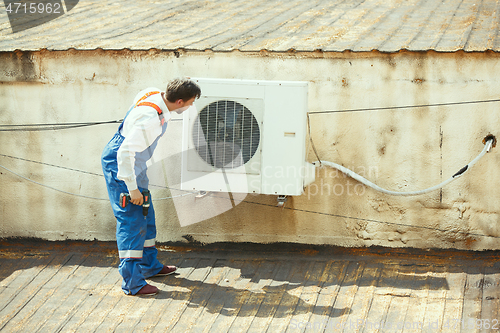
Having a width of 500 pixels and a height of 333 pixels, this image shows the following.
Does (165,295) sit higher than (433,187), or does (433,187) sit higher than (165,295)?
(433,187)

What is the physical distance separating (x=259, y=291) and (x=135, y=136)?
1619 millimetres

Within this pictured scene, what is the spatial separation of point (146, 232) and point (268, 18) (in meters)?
3.03

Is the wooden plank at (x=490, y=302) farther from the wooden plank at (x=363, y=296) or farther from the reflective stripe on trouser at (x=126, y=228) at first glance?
the reflective stripe on trouser at (x=126, y=228)

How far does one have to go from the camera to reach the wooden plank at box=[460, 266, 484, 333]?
3.23 m

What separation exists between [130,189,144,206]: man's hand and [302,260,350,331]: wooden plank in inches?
58.2

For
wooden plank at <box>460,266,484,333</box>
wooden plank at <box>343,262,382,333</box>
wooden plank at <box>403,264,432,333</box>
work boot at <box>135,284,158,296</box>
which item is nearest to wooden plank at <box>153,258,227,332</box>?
work boot at <box>135,284,158,296</box>

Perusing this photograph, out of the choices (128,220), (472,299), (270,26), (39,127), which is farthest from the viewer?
A: (270,26)

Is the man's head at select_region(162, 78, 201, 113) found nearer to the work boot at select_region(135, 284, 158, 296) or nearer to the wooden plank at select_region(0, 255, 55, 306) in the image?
the work boot at select_region(135, 284, 158, 296)

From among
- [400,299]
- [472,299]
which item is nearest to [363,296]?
[400,299]

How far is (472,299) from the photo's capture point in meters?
3.55

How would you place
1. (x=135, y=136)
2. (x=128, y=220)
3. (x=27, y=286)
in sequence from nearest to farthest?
(x=135, y=136) → (x=128, y=220) → (x=27, y=286)

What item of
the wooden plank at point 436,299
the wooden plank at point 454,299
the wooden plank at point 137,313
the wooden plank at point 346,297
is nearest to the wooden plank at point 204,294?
the wooden plank at point 137,313

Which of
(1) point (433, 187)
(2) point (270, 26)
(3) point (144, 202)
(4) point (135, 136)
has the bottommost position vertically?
(1) point (433, 187)

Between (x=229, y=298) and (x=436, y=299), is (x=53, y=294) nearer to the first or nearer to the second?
(x=229, y=298)
